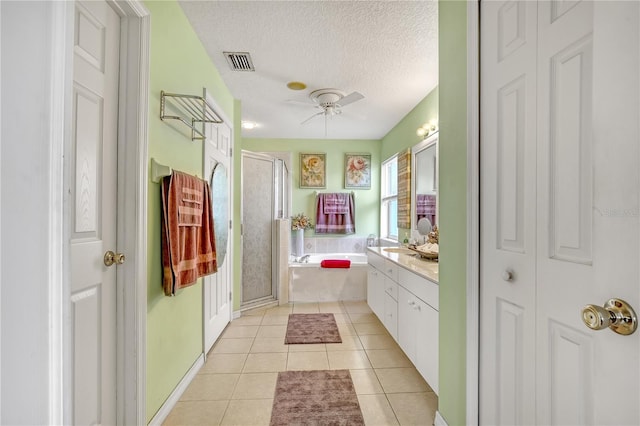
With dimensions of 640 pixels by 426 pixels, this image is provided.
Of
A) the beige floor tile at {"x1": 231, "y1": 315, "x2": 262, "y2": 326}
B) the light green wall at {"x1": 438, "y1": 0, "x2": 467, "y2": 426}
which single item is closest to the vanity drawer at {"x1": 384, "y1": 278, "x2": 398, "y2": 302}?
the light green wall at {"x1": 438, "y1": 0, "x2": 467, "y2": 426}

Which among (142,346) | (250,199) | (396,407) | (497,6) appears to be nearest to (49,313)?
(142,346)

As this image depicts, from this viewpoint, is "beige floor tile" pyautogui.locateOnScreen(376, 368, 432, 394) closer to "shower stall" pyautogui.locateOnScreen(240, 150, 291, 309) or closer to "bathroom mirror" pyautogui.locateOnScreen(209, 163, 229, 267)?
"bathroom mirror" pyautogui.locateOnScreen(209, 163, 229, 267)

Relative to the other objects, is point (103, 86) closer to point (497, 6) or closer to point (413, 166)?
point (497, 6)

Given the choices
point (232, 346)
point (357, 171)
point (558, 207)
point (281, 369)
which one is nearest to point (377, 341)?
point (281, 369)

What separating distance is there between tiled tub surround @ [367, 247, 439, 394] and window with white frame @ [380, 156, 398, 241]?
160 cm

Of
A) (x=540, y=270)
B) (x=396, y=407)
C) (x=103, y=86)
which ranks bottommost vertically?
(x=396, y=407)

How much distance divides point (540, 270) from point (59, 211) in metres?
1.21

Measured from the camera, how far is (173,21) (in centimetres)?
179

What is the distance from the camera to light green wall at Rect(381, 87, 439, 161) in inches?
122

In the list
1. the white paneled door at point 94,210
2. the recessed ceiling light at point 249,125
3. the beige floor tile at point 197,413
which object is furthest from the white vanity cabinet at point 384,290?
the recessed ceiling light at point 249,125

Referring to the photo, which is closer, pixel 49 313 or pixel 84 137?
pixel 49 313

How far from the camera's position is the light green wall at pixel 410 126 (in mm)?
3092

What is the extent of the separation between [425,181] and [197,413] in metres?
2.92

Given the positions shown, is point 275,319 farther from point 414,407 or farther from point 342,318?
point 414,407
